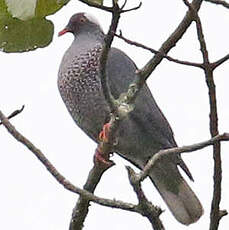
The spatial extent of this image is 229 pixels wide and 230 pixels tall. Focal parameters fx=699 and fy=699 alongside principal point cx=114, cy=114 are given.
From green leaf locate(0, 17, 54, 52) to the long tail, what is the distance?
2.94m

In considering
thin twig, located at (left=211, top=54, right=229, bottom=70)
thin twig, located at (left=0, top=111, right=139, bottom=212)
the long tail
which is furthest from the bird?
thin twig, located at (left=211, top=54, right=229, bottom=70)

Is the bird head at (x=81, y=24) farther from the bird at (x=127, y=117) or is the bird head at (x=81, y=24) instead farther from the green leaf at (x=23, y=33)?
the green leaf at (x=23, y=33)

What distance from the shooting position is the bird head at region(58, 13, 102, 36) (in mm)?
4996

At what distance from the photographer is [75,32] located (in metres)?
4.99

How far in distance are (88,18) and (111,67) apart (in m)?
0.68

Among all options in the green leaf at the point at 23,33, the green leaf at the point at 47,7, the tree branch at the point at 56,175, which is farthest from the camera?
the tree branch at the point at 56,175

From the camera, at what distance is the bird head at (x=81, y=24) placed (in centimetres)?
500

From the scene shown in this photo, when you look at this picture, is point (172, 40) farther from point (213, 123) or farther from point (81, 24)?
point (81, 24)

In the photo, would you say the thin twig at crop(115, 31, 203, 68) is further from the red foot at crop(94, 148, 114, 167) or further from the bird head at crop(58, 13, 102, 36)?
the bird head at crop(58, 13, 102, 36)

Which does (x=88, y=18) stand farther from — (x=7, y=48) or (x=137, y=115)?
(x=7, y=48)

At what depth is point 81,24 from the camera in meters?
5.05

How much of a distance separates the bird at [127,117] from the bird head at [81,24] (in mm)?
183

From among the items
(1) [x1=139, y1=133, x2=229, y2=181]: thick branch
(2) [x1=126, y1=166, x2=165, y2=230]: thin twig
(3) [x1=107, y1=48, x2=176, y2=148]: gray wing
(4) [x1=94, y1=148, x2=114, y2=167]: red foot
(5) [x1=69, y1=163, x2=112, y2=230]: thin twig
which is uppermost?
(3) [x1=107, y1=48, x2=176, y2=148]: gray wing

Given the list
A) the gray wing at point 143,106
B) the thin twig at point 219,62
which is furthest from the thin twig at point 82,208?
the gray wing at point 143,106
